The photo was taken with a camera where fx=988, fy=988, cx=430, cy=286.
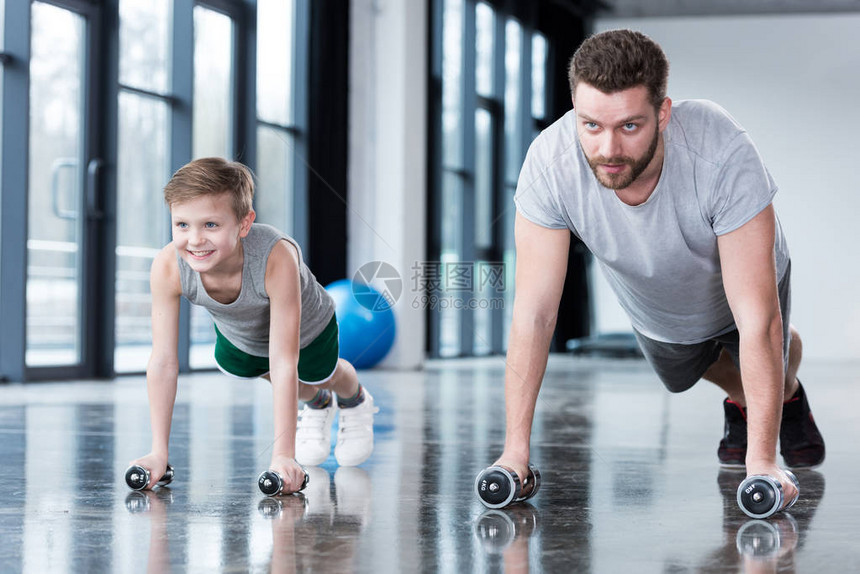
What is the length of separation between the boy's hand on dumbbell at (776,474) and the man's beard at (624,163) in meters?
0.46

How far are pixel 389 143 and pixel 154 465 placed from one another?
471 cm

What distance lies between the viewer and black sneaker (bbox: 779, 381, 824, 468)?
6.36 feet

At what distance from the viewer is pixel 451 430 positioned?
8.72 feet

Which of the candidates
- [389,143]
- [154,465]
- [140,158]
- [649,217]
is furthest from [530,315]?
[389,143]

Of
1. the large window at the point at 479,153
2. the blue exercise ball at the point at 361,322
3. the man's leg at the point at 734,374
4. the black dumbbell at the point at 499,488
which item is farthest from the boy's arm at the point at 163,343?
the large window at the point at 479,153

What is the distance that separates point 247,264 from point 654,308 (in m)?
0.72

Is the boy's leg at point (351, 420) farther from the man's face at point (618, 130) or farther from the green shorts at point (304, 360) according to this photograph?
the man's face at point (618, 130)

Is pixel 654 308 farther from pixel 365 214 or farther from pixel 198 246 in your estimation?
pixel 365 214

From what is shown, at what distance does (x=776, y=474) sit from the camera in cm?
144

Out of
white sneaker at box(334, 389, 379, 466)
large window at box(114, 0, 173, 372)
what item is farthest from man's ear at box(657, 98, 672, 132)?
large window at box(114, 0, 173, 372)

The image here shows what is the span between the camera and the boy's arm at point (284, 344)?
5.43 ft

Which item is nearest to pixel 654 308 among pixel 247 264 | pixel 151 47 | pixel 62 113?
pixel 247 264

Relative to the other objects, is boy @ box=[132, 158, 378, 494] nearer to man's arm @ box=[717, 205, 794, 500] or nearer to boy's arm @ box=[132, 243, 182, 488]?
boy's arm @ box=[132, 243, 182, 488]

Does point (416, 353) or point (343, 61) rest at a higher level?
point (343, 61)
